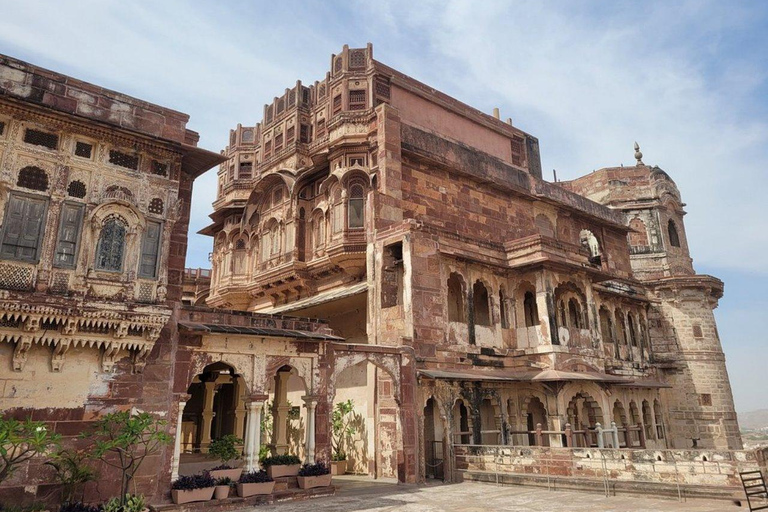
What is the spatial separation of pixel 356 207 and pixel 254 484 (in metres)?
11.3

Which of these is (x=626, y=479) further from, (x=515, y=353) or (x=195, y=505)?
(x=195, y=505)

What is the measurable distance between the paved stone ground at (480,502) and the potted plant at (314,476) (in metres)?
0.49

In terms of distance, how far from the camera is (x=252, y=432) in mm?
13445

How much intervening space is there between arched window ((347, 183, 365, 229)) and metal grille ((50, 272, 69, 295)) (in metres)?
11.0

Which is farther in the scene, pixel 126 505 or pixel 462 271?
pixel 462 271

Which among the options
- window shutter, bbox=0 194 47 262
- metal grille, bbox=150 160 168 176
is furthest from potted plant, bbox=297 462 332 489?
metal grille, bbox=150 160 168 176

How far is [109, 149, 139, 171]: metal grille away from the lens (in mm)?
12445

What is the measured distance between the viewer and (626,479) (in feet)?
42.9

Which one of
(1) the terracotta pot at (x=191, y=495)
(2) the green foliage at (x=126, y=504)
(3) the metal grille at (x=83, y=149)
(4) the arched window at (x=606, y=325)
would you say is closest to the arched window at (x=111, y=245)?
(3) the metal grille at (x=83, y=149)

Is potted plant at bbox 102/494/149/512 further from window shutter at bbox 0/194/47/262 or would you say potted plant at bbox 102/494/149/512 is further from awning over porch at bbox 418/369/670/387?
awning over porch at bbox 418/369/670/387

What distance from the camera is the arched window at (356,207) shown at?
20844 mm

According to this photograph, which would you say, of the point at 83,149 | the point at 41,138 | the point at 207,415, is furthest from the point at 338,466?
the point at 41,138

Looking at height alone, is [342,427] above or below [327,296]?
below

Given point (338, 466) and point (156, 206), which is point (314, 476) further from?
point (156, 206)
